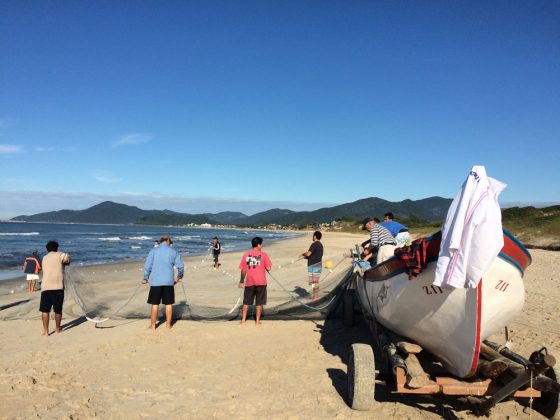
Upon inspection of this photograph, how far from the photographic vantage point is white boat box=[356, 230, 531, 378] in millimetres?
4086

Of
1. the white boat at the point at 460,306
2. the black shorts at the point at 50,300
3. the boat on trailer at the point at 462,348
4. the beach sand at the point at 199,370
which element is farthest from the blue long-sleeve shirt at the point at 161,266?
the white boat at the point at 460,306

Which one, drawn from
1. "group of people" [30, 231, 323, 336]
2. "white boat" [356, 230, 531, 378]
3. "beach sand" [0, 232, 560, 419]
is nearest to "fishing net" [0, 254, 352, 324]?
"beach sand" [0, 232, 560, 419]

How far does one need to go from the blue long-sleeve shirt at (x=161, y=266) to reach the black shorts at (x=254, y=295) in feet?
5.16

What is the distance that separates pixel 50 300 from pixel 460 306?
24.3 feet

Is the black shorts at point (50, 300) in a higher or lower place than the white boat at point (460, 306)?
lower

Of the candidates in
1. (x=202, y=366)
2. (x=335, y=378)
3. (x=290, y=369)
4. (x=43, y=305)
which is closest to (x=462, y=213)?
(x=335, y=378)

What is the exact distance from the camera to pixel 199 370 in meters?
6.17

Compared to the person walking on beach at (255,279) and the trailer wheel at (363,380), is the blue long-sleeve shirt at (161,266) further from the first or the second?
the trailer wheel at (363,380)

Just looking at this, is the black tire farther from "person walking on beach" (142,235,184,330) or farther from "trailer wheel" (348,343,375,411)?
"trailer wheel" (348,343,375,411)

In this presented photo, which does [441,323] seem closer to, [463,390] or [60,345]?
[463,390]

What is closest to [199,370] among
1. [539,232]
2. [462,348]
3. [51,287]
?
[462,348]

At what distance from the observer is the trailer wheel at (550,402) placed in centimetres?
451

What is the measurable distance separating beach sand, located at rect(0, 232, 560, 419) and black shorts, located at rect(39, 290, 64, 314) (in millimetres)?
538

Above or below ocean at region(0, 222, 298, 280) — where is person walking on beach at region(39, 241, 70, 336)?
above
